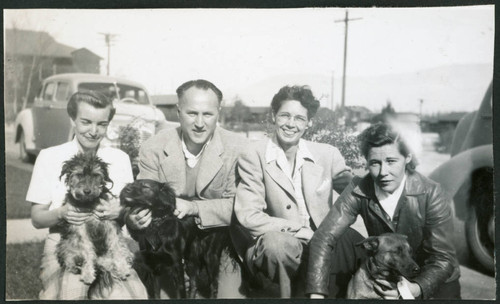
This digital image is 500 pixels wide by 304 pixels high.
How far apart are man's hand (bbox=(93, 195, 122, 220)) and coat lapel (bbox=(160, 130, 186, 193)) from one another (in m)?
0.45

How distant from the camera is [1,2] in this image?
476 cm

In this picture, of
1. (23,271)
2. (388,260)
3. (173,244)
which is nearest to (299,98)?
(388,260)

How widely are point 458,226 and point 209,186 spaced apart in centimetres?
207

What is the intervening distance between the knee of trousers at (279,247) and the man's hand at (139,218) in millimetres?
916

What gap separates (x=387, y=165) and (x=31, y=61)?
3.10m

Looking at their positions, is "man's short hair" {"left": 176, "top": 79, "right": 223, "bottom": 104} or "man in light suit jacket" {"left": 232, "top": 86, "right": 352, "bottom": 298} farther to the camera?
"man's short hair" {"left": 176, "top": 79, "right": 223, "bottom": 104}

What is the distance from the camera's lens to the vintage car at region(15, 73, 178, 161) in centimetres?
457

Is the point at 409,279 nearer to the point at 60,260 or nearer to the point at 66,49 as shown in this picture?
the point at 60,260

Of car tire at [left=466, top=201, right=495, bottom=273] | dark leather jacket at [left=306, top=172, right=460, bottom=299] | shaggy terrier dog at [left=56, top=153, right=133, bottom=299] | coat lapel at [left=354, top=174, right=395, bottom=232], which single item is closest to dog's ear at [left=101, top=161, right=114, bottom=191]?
shaggy terrier dog at [left=56, top=153, right=133, bottom=299]

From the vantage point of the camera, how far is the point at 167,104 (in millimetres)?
4566

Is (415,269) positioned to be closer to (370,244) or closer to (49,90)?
(370,244)

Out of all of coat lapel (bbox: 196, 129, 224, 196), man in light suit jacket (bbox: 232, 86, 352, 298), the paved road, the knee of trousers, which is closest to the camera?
the knee of trousers

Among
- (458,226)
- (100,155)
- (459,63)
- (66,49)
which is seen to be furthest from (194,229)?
(459,63)

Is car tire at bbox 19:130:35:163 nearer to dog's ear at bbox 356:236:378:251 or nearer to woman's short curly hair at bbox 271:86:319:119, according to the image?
woman's short curly hair at bbox 271:86:319:119
